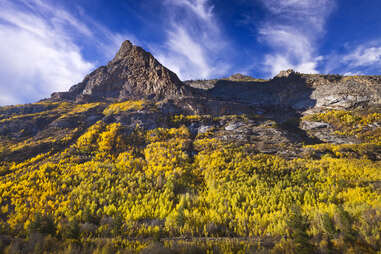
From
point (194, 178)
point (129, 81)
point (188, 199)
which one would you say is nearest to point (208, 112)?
point (194, 178)

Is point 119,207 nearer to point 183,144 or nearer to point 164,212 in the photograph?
point 164,212

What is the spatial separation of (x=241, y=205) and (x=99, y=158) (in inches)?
1179

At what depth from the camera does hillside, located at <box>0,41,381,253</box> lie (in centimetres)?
A: 1108

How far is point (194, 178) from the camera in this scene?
26.6 m

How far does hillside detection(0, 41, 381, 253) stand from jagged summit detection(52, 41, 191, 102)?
11273 millimetres

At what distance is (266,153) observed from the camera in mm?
33500

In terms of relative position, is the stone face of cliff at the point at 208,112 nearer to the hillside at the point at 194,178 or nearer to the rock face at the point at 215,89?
the rock face at the point at 215,89

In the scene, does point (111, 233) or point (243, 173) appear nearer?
point (111, 233)

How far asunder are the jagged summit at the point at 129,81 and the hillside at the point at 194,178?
11273 millimetres

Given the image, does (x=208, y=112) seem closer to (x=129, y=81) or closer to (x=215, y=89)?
(x=215, y=89)

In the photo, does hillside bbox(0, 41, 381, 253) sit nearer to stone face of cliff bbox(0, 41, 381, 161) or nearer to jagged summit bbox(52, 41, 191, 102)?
stone face of cliff bbox(0, 41, 381, 161)

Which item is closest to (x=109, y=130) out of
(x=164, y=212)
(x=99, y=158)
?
(x=99, y=158)

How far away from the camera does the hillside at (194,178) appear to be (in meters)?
11.1

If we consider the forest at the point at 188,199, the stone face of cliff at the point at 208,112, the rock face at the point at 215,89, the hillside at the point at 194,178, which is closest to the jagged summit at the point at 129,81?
the rock face at the point at 215,89
